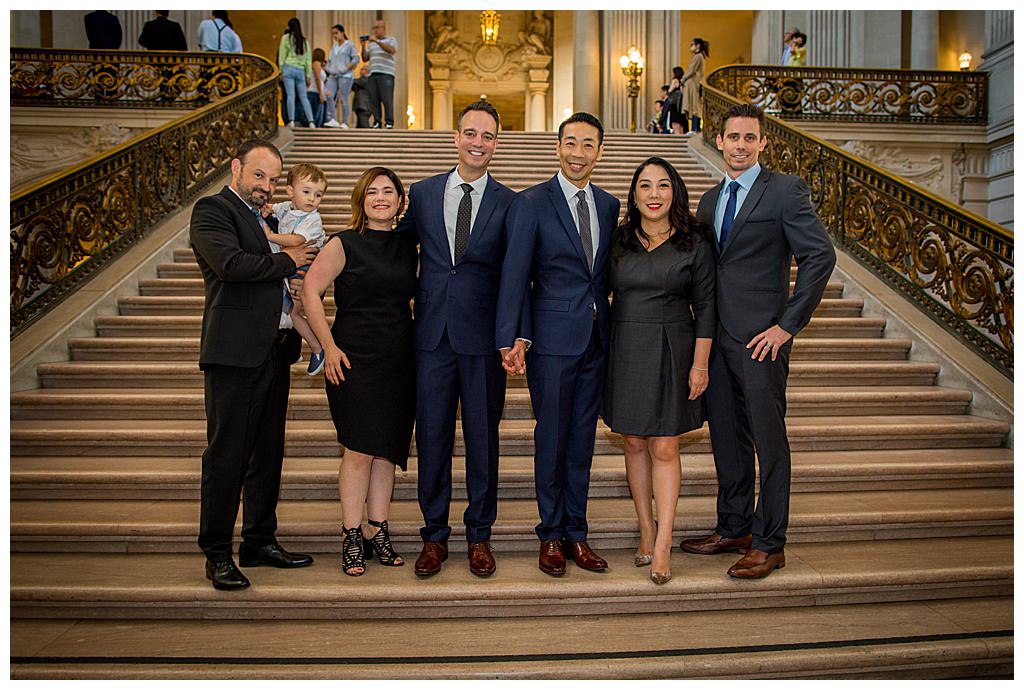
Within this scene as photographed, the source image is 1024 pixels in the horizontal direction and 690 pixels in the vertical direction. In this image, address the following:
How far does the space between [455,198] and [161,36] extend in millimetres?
10660

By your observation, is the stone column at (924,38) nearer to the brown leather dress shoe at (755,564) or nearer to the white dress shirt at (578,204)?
the white dress shirt at (578,204)

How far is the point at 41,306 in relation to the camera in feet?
18.3

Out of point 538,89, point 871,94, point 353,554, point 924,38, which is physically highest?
point 538,89

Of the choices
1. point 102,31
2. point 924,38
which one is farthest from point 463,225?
point 924,38

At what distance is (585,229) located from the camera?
3.15m

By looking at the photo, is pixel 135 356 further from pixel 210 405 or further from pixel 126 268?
pixel 210 405

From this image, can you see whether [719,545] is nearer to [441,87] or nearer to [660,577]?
[660,577]

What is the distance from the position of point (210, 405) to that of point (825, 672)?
2.55m

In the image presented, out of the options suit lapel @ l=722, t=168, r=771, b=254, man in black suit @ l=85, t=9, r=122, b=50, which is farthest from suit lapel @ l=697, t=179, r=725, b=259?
man in black suit @ l=85, t=9, r=122, b=50

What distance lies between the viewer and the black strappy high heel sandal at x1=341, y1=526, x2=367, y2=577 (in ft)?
10.5

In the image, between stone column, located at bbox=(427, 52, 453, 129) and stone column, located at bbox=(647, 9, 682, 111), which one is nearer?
stone column, located at bbox=(647, 9, 682, 111)

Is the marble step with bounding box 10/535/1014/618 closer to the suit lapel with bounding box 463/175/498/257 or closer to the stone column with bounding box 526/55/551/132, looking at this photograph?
the suit lapel with bounding box 463/175/498/257

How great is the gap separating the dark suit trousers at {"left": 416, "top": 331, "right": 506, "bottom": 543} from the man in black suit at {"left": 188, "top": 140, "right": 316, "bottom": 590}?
25.1 inches

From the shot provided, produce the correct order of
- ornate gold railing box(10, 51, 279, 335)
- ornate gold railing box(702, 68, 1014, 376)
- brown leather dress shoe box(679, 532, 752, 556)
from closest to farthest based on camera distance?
brown leather dress shoe box(679, 532, 752, 556), ornate gold railing box(702, 68, 1014, 376), ornate gold railing box(10, 51, 279, 335)
